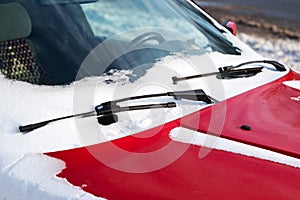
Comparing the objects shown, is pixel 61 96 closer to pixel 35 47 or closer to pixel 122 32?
pixel 35 47

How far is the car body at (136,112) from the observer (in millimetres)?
1621

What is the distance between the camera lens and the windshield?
2.13m

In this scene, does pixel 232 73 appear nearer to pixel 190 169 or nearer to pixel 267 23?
pixel 190 169

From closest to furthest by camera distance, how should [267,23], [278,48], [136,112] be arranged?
1. [136,112]
2. [278,48]
3. [267,23]

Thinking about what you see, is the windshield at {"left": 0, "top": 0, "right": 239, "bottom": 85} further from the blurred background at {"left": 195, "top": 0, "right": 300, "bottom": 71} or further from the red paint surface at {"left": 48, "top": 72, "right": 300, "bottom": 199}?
the blurred background at {"left": 195, "top": 0, "right": 300, "bottom": 71}

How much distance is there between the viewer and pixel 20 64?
2.17 m

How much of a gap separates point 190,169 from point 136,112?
0.35 m

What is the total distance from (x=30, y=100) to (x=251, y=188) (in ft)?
2.65

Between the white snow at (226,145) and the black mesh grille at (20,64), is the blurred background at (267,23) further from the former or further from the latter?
the white snow at (226,145)

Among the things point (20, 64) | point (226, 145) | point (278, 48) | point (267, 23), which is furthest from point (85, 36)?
point (267, 23)

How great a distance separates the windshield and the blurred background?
4.16 meters

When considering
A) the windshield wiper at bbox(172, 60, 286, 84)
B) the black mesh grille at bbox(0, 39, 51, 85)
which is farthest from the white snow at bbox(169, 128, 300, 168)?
the black mesh grille at bbox(0, 39, 51, 85)

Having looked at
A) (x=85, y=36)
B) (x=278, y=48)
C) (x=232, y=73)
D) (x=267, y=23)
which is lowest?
(x=267, y=23)

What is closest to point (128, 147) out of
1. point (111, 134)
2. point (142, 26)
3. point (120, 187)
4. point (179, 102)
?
point (111, 134)
